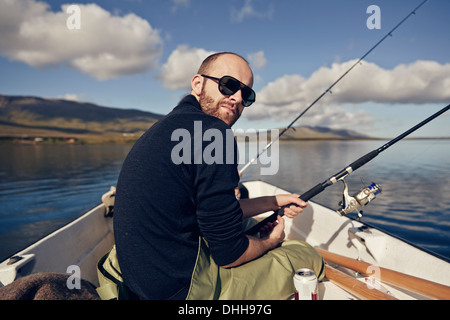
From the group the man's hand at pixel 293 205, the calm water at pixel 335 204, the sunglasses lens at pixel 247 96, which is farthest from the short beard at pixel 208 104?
the calm water at pixel 335 204

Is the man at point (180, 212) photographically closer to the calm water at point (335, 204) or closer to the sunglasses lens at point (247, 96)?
the sunglasses lens at point (247, 96)

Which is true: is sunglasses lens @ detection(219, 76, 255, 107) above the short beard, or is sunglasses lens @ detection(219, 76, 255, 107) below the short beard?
above

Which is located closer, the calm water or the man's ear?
the man's ear

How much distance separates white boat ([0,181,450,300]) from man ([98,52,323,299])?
1509 millimetres

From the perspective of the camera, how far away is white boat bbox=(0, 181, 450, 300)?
102 inches

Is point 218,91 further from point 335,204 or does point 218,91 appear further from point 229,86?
point 335,204

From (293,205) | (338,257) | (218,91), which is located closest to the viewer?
(218,91)

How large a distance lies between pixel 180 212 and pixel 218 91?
3.73 feet

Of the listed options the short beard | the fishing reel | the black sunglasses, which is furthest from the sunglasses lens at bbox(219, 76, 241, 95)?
the fishing reel

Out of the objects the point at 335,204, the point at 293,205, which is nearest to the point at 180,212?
the point at 293,205

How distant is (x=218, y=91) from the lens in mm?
2271

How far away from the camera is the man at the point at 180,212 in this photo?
1.62m

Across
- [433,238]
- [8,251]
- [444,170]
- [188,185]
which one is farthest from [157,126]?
[444,170]

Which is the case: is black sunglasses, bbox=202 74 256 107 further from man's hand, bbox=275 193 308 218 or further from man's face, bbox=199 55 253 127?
man's hand, bbox=275 193 308 218
